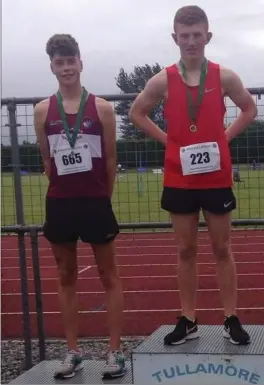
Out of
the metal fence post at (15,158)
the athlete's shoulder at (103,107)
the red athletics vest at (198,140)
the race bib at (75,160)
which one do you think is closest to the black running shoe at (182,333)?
the red athletics vest at (198,140)

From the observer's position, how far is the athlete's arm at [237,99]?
3945 mm

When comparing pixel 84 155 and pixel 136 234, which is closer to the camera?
pixel 84 155

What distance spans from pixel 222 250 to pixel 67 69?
4.53 feet

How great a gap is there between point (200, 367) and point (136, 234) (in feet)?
37.5

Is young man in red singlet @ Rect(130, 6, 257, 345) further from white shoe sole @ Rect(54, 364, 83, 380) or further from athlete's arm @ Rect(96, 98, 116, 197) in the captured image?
white shoe sole @ Rect(54, 364, 83, 380)

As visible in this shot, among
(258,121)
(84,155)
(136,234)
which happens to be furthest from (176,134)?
(136,234)

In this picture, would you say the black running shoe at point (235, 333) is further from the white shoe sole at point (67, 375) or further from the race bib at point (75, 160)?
the race bib at point (75, 160)

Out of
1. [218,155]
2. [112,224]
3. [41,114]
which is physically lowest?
[112,224]

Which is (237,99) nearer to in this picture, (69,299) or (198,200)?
(198,200)

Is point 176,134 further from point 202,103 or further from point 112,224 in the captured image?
point 112,224

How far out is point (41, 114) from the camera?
405 cm

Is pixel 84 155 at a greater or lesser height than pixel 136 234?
greater

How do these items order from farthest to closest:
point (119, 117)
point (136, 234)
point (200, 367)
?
point (136, 234)
point (119, 117)
point (200, 367)

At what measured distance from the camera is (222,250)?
4.04 metres
